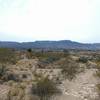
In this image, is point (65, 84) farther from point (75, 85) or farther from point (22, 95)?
point (22, 95)

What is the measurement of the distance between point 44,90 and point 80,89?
301 cm

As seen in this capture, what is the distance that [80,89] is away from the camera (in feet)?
54.3

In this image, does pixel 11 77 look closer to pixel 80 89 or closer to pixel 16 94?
pixel 80 89

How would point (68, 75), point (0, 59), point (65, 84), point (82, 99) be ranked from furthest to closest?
1. point (0, 59)
2. point (68, 75)
3. point (65, 84)
4. point (82, 99)

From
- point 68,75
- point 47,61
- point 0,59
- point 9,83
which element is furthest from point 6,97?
point 47,61

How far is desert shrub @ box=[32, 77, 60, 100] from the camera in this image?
551 inches

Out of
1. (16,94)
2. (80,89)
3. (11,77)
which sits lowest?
(80,89)

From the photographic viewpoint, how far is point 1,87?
1564 centimetres

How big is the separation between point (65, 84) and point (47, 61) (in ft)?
52.8

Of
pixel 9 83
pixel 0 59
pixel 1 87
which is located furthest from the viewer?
pixel 0 59

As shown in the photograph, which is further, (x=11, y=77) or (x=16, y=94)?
(x=11, y=77)

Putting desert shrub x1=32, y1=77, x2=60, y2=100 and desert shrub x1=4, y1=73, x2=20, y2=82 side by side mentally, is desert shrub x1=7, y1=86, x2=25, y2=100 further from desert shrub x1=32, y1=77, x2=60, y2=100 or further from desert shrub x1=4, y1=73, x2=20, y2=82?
desert shrub x1=4, y1=73, x2=20, y2=82

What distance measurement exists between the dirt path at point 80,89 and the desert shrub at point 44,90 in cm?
51

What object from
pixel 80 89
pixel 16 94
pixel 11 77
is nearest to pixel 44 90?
pixel 16 94
